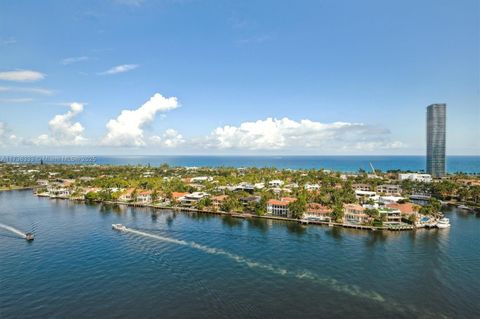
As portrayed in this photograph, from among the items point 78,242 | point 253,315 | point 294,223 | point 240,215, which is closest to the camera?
point 253,315

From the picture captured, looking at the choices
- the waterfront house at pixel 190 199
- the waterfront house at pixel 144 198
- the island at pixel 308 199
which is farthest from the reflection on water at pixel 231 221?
the waterfront house at pixel 144 198

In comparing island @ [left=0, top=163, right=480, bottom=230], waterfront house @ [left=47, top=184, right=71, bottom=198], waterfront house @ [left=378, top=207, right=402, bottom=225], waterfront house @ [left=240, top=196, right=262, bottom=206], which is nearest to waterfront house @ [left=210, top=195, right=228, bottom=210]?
island @ [left=0, top=163, right=480, bottom=230]

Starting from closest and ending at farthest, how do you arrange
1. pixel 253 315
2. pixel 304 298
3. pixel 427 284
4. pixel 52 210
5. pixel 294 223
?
pixel 253 315
pixel 304 298
pixel 427 284
pixel 294 223
pixel 52 210

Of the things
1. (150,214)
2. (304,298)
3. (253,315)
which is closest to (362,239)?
(304,298)

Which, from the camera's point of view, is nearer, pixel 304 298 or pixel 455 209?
pixel 304 298

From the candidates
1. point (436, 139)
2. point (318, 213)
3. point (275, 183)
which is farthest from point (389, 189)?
point (436, 139)

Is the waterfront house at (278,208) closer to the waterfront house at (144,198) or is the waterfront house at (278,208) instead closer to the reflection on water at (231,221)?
the reflection on water at (231,221)

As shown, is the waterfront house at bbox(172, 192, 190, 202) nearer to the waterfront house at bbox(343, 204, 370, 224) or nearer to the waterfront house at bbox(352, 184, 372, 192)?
the waterfront house at bbox(343, 204, 370, 224)

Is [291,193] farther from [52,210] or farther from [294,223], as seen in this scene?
[52,210]
